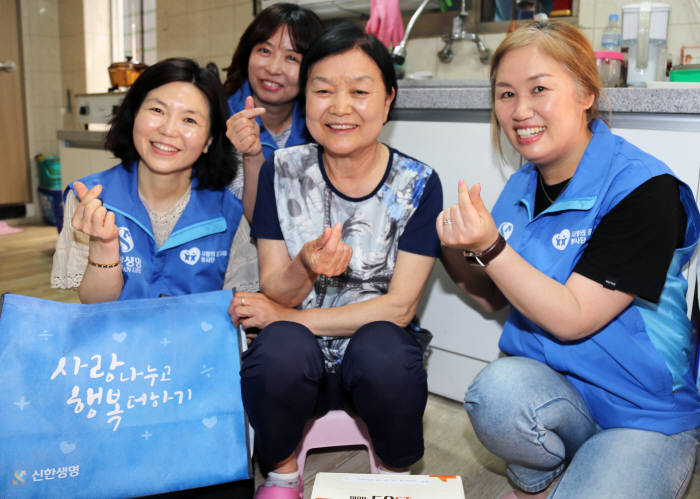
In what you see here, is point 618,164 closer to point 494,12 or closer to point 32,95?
point 494,12

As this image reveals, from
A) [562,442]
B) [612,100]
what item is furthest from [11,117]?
[562,442]

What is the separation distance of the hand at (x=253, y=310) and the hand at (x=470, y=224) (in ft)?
1.34

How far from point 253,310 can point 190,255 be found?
0.28 metres

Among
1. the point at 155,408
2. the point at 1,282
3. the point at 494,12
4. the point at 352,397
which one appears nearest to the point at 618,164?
the point at 352,397

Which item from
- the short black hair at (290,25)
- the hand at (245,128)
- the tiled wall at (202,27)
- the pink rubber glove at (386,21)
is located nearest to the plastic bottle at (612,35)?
the pink rubber glove at (386,21)

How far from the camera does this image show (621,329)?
3.36 ft

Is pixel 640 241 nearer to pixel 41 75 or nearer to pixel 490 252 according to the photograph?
pixel 490 252

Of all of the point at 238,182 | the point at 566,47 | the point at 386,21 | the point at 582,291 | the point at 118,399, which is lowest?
the point at 118,399

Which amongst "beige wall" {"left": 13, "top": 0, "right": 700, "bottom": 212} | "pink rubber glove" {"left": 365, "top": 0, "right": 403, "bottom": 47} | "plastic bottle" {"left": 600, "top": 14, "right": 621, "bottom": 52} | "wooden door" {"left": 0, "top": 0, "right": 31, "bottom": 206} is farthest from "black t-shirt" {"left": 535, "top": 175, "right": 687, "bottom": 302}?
"wooden door" {"left": 0, "top": 0, "right": 31, "bottom": 206}

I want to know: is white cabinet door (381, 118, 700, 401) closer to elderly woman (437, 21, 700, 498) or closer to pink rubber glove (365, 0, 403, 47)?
elderly woman (437, 21, 700, 498)

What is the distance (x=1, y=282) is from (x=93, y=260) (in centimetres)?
204

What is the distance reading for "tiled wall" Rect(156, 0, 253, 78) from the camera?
3.43 metres

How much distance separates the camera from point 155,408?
1.09m

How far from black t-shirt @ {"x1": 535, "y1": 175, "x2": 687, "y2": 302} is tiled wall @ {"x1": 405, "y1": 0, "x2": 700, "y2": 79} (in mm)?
1250
